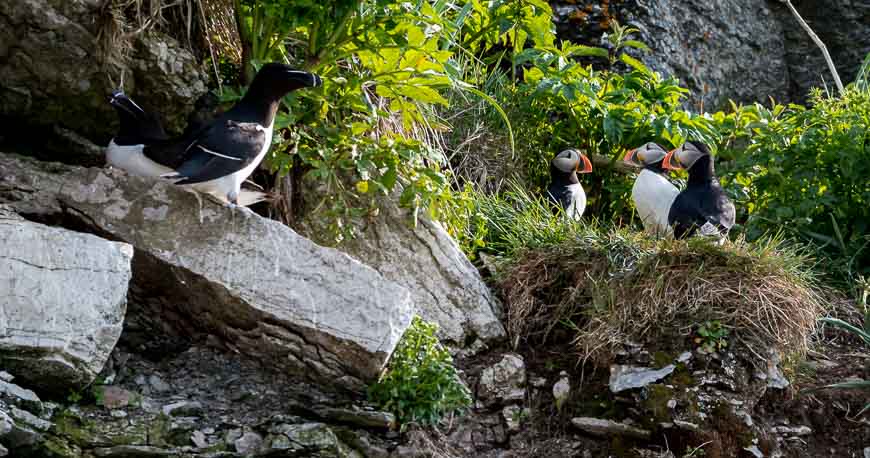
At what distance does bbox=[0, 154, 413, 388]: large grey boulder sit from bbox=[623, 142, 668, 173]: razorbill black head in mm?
2323


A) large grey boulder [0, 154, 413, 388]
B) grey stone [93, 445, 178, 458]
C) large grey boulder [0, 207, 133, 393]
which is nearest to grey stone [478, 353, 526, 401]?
large grey boulder [0, 154, 413, 388]

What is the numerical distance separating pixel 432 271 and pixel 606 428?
44.6 inches

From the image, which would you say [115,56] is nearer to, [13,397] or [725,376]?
[13,397]

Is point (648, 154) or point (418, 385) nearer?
point (418, 385)

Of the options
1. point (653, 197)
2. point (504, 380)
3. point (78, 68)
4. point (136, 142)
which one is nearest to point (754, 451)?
point (504, 380)

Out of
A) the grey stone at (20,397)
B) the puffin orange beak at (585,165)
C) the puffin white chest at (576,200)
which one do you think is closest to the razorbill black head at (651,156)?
the puffin orange beak at (585,165)

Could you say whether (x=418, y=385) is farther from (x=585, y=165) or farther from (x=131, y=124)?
(x=585, y=165)

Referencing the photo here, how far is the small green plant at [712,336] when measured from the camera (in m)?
4.67

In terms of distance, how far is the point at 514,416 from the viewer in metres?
4.55

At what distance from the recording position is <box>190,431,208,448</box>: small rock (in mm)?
3779

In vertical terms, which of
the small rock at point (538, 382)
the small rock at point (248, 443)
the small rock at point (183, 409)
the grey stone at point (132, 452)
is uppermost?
the grey stone at point (132, 452)

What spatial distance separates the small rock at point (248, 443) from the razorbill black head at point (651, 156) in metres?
3.08

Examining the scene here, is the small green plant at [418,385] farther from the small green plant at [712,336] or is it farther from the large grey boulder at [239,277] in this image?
the small green plant at [712,336]

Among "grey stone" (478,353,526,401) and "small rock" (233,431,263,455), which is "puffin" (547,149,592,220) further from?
"small rock" (233,431,263,455)
